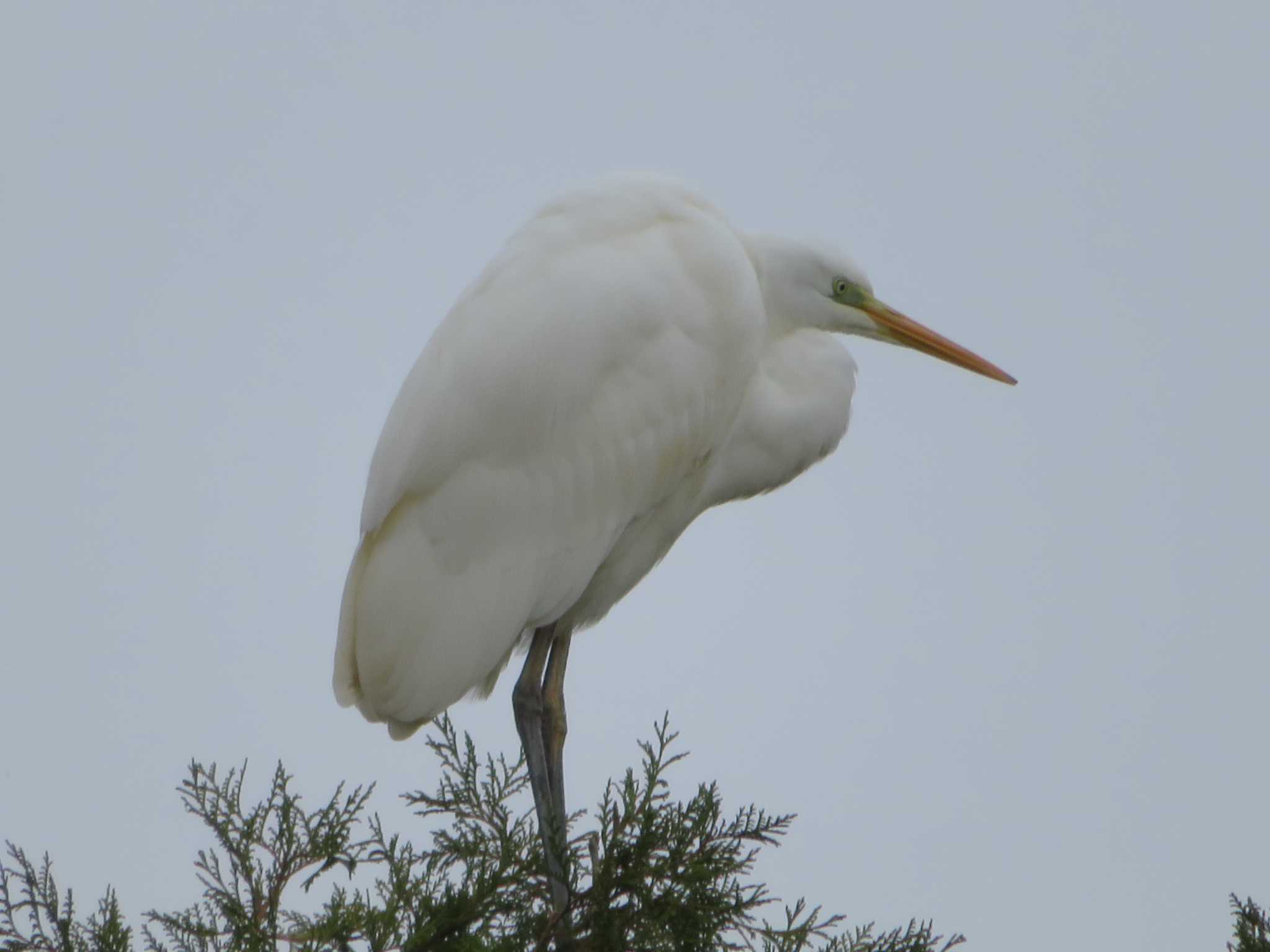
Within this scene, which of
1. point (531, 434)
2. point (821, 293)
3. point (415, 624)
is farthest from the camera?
point (821, 293)

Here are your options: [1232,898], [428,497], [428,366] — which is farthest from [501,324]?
[1232,898]

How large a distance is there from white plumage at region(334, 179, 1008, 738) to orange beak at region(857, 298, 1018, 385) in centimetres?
70

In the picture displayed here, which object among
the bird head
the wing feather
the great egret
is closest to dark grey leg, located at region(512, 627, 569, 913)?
the great egret

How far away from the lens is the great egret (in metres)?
4.38

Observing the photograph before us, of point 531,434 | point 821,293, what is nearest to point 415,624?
point 531,434

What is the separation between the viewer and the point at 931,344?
556 cm

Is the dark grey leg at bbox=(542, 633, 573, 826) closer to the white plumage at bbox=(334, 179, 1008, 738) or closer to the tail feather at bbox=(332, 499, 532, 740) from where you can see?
the white plumage at bbox=(334, 179, 1008, 738)

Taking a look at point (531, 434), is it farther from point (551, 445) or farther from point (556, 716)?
point (556, 716)

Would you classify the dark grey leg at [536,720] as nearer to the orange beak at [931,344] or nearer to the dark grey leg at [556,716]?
the dark grey leg at [556,716]

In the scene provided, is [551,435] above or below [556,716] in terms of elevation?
above

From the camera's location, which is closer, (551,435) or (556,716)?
(551,435)

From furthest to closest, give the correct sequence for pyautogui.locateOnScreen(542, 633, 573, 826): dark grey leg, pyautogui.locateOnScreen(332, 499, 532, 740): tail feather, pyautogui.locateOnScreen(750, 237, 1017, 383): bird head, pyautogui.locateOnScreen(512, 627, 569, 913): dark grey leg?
pyautogui.locateOnScreen(750, 237, 1017, 383): bird head
pyautogui.locateOnScreen(542, 633, 573, 826): dark grey leg
pyautogui.locateOnScreen(512, 627, 569, 913): dark grey leg
pyautogui.locateOnScreen(332, 499, 532, 740): tail feather

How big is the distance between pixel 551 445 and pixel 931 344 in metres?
1.77

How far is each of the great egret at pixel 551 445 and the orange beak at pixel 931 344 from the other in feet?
2.11
